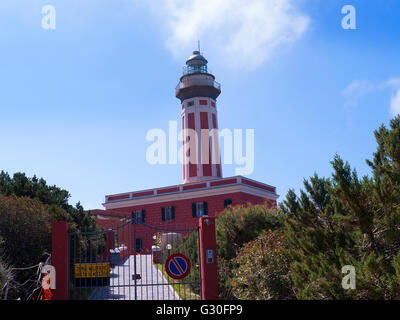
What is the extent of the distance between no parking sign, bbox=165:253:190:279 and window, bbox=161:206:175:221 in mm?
22014

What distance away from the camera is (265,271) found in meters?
10.6

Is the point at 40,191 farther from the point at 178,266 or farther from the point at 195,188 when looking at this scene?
the point at 195,188

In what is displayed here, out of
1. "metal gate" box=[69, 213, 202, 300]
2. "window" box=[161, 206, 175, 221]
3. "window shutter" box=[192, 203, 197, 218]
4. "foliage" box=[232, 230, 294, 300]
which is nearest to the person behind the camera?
"foliage" box=[232, 230, 294, 300]

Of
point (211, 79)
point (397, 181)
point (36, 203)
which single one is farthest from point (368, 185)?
point (211, 79)

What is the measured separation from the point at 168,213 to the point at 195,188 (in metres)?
3.13

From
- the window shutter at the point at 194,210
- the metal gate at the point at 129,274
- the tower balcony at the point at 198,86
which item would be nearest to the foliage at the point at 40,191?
the metal gate at the point at 129,274

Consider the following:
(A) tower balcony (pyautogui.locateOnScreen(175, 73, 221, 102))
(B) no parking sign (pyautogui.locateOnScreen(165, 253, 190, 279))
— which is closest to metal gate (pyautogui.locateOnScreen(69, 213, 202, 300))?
(B) no parking sign (pyautogui.locateOnScreen(165, 253, 190, 279))

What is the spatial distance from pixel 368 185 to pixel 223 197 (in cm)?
2381

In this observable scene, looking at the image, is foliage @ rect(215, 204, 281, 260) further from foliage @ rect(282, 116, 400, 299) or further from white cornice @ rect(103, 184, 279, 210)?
white cornice @ rect(103, 184, 279, 210)

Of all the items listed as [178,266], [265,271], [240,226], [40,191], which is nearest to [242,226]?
[240,226]

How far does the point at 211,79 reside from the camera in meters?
37.7

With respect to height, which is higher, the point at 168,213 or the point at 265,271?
the point at 168,213

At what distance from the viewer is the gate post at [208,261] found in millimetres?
10961

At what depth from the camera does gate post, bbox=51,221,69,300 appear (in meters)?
10.8
